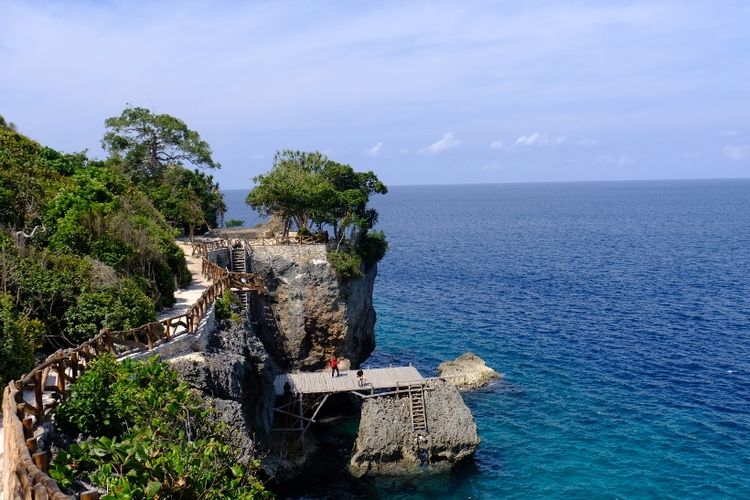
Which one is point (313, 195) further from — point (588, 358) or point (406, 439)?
point (588, 358)

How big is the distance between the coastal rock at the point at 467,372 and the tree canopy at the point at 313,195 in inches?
457

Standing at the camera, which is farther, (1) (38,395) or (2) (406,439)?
(2) (406,439)

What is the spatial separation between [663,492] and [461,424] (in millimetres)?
9919

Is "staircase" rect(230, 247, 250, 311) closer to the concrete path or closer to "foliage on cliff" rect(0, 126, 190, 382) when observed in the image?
the concrete path

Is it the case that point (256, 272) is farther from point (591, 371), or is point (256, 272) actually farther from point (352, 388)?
point (591, 371)

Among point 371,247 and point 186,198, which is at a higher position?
point 186,198

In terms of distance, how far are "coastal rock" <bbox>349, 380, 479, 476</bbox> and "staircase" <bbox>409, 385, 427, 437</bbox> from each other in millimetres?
218

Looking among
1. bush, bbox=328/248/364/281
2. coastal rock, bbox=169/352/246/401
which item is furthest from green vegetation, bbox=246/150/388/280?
coastal rock, bbox=169/352/246/401

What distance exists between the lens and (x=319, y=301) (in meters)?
40.7

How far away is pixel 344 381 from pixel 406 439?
5123mm

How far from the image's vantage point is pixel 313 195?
4316cm

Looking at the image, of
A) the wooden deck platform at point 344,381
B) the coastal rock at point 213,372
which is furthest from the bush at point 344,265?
the coastal rock at point 213,372

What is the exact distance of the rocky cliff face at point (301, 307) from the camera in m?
40.4

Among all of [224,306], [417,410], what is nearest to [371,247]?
[417,410]
